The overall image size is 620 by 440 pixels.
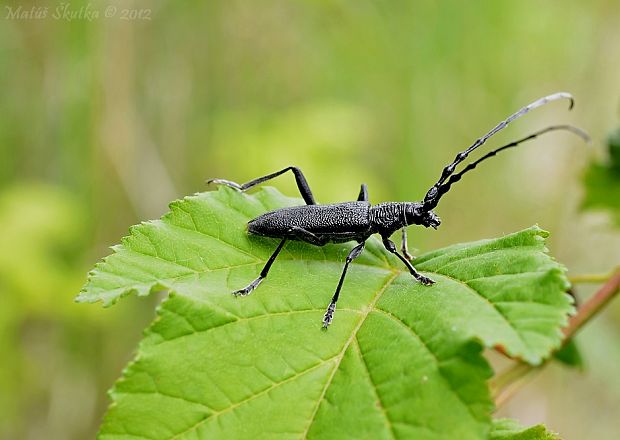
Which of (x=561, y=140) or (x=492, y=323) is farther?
(x=561, y=140)

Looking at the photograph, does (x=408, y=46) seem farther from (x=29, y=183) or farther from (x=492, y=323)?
(x=492, y=323)

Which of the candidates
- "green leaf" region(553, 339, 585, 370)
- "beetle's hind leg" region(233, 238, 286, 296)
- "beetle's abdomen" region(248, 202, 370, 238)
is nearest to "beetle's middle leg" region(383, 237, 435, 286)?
"beetle's abdomen" region(248, 202, 370, 238)

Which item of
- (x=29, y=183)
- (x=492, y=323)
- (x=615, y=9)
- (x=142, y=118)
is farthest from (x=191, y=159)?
(x=492, y=323)

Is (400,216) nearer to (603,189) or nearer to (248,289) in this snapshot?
(248,289)

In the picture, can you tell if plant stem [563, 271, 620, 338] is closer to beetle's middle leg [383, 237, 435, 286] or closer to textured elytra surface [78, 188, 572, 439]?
textured elytra surface [78, 188, 572, 439]

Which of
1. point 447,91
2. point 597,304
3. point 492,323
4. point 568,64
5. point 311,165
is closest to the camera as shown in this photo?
point 492,323

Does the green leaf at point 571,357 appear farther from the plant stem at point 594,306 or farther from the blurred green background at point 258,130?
the blurred green background at point 258,130

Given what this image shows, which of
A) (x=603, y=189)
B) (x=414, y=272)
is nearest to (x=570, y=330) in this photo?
(x=414, y=272)
